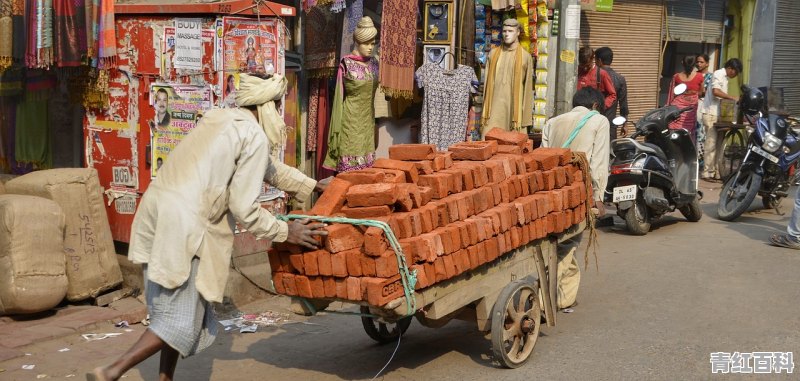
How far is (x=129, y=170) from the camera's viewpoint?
285 inches

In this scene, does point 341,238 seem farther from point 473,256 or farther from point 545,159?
point 545,159

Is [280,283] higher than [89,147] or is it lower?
lower

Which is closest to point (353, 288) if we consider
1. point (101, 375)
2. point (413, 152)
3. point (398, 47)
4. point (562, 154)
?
point (413, 152)

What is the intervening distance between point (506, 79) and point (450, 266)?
17.7 feet

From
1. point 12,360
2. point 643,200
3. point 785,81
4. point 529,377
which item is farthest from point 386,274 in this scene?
point 785,81

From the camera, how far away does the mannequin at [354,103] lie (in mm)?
8867

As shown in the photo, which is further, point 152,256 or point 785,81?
point 785,81

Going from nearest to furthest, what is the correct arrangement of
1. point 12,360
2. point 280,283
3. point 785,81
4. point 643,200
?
point 280,283 < point 12,360 < point 643,200 < point 785,81

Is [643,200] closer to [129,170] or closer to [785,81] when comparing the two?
[129,170]

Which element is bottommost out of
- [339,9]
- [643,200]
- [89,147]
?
[643,200]

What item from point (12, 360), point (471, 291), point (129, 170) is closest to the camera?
point (471, 291)

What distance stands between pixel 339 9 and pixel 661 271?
3.73m

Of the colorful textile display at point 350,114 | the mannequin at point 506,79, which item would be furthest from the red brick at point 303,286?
the mannequin at point 506,79

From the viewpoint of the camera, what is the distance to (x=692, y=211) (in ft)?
34.1
